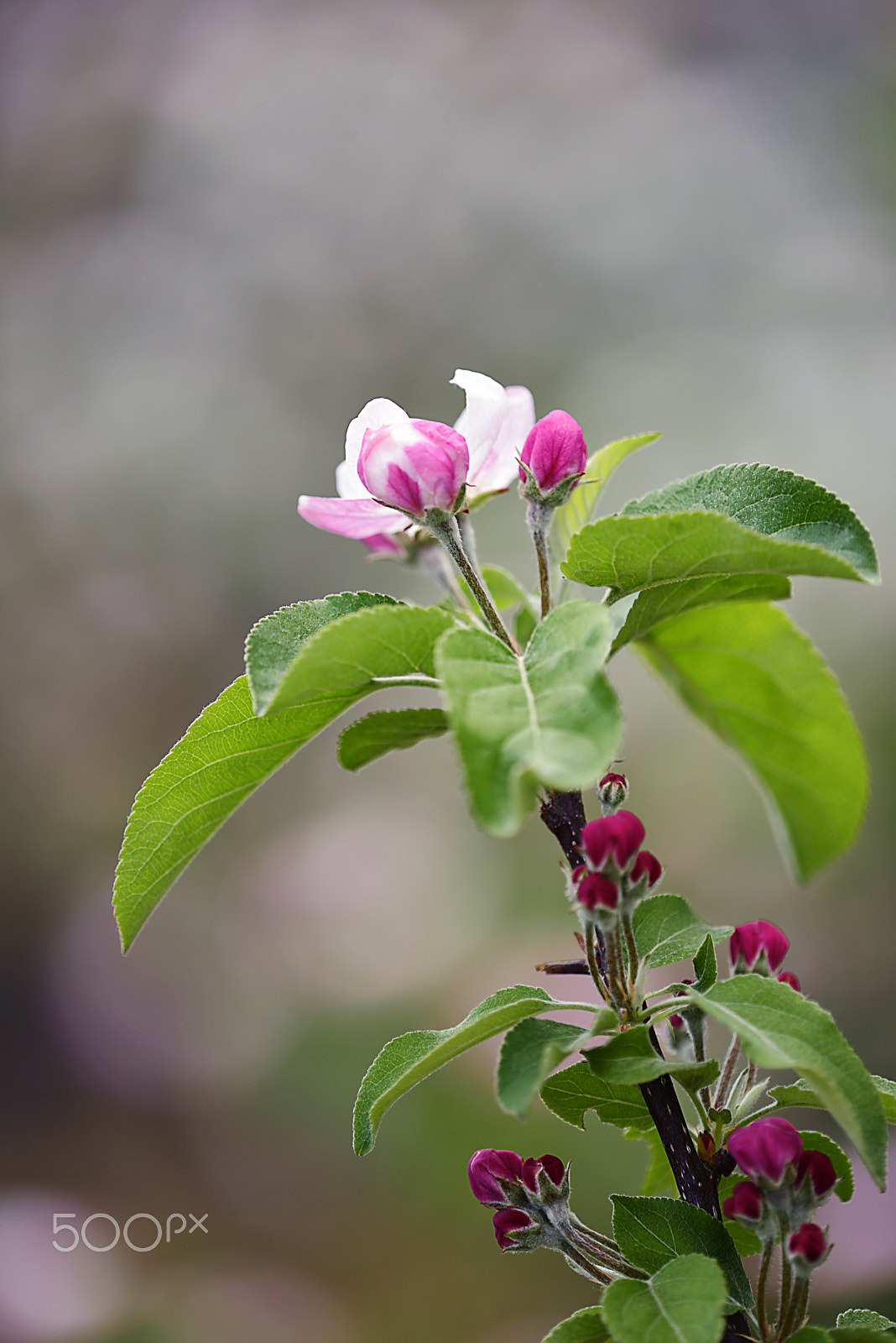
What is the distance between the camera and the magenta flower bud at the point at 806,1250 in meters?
0.34

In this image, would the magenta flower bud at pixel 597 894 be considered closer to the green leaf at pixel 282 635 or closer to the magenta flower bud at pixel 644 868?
the magenta flower bud at pixel 644 868

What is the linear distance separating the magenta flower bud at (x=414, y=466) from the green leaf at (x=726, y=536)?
0.20 feet

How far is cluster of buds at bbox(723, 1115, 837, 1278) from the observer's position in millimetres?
344

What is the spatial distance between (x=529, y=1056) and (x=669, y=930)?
0.10 meters

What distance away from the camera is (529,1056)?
34 cm

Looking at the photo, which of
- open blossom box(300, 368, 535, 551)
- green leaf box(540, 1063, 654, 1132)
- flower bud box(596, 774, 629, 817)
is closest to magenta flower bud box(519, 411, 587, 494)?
open blossom box(300, 368, 535, 551)

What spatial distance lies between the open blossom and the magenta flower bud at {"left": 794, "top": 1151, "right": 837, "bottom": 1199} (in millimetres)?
268

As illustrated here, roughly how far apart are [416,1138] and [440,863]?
0.48m

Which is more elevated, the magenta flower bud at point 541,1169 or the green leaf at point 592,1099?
the green leaf at point 592,1099

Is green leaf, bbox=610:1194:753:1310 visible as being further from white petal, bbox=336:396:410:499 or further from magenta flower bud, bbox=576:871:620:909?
white petal, bbox=336:396:410:499

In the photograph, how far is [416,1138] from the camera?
61.6 inches

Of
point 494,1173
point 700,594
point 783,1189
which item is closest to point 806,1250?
point 783,1189
